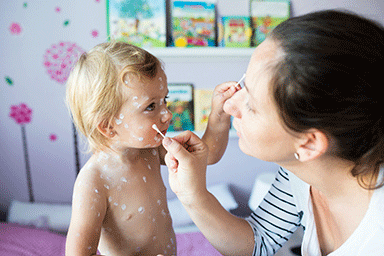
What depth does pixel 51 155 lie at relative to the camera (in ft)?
6.16

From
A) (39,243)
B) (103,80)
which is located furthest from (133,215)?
(39,243)

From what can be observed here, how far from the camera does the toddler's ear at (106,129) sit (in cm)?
80

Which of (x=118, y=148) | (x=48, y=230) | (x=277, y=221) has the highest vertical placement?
(x=118, y=148)

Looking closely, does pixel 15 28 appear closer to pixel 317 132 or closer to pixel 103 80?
pixel 103 80

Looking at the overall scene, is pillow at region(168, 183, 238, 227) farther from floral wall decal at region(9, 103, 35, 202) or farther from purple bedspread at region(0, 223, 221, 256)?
floral wall decal at region(9, 103, 35, 202)

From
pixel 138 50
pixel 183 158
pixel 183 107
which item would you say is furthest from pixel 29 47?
pixel 183 158

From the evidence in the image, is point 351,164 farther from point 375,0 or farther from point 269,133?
point 375,0

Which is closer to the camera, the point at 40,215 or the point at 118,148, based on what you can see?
the point at 118,148

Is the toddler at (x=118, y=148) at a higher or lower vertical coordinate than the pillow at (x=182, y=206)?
higher

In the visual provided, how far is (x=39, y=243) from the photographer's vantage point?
1.45 m

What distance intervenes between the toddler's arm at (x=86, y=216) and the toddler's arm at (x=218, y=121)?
1.43 feet

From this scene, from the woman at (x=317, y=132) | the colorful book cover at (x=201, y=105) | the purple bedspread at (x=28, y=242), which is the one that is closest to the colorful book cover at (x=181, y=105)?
the colorful book cover at (x=201, y=105)

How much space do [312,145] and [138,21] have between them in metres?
1.42

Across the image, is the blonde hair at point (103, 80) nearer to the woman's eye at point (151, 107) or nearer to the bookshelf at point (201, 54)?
the woman's eye at point (151, 107)
